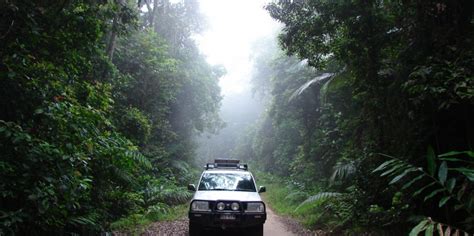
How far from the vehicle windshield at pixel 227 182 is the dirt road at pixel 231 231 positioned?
1.00 meters

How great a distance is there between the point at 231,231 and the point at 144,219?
3211mm

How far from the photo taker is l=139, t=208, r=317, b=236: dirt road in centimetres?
873

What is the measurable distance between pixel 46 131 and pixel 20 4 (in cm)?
183

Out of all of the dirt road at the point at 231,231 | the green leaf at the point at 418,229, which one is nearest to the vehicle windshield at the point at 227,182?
the dirt road at the point at 231,231

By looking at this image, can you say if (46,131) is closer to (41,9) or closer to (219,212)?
(41,9)

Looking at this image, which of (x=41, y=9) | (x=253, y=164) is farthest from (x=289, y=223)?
(x=253, y=164)

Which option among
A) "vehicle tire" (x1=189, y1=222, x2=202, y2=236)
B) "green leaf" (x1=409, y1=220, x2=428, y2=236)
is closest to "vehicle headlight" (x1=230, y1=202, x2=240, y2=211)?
"vehicle tire" (x1=189, y1=222, x2=202, y2=236)

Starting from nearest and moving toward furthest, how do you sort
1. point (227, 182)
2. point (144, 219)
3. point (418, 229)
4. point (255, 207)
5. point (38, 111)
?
point (418, 229) < point (38, 111) < point (255, 207) < point (227, 182) < point (144, 219)

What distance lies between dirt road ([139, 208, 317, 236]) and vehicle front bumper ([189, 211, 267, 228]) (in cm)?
83

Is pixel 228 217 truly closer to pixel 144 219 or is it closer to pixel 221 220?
pixel 221 220

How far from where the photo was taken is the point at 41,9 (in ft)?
17.8

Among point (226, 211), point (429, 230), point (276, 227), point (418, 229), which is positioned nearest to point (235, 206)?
point (226, 211)

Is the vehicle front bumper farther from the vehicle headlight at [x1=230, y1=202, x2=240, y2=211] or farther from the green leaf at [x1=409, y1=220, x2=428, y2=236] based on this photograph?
the green leaf at [x1=409, y1=220, x2=428, y2=236]

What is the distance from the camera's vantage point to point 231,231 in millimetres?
8094
